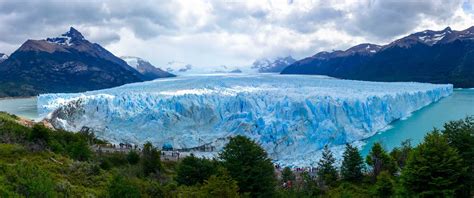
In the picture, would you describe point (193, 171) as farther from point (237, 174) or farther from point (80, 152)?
point (80, 152)

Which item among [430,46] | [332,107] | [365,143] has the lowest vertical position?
[365,143]

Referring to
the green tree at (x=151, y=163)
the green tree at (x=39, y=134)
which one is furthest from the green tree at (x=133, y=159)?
the green tree at (x=39, y=134)

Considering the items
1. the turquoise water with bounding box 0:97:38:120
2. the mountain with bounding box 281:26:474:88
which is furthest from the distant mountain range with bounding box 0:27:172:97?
the mountain with bounding box 281:26:474:88

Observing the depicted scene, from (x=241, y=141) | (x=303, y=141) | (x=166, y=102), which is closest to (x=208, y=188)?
(x=241, y=141)

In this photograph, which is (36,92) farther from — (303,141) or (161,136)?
(303,141)

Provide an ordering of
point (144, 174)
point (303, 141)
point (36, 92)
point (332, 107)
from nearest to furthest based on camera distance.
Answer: point (144, 174), point (303, 141), point (332, 107), point (36, 92)
